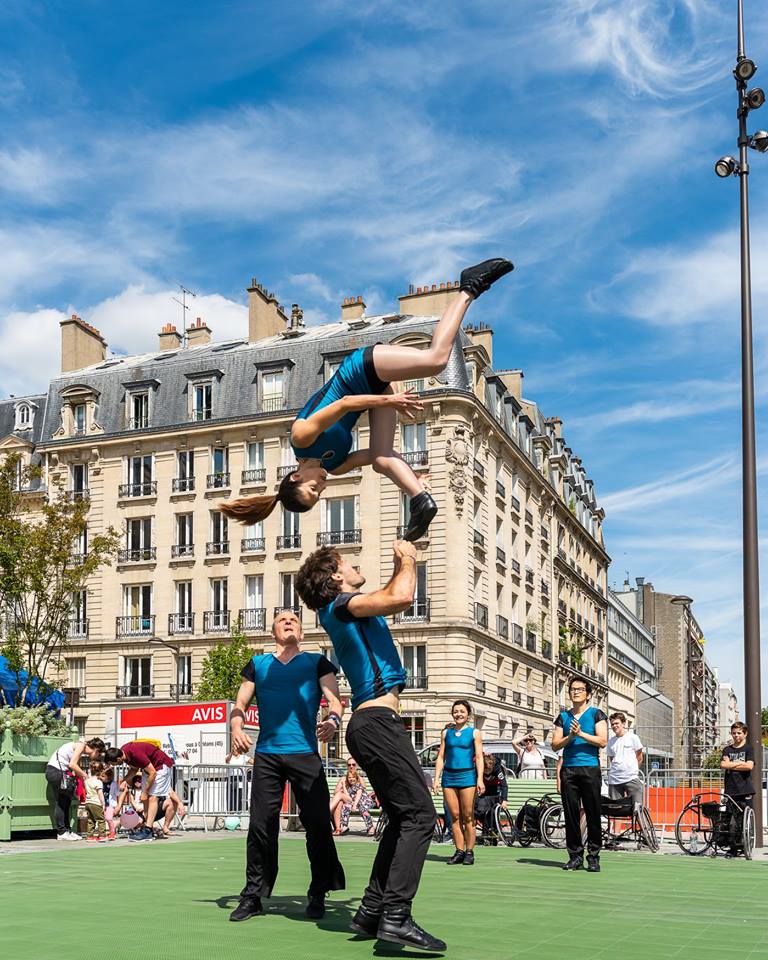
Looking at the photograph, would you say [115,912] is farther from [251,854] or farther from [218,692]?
[218,692]

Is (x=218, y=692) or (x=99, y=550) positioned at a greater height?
(x=99, y=550)

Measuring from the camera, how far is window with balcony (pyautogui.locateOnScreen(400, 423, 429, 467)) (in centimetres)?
4562

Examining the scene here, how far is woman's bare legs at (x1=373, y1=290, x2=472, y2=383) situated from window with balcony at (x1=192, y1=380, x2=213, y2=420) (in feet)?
142

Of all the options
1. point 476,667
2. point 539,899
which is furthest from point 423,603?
point 539,899

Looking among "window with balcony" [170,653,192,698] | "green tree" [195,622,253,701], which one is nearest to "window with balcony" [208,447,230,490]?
"green tree" [195,622,253,701]

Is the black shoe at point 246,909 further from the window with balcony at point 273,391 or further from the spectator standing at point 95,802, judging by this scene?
the window with balcony at point 273,391

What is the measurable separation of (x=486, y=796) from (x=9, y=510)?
18638 millimetres

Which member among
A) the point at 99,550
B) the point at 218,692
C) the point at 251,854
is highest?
the point at 99,550

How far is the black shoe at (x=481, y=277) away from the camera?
25.4 feet

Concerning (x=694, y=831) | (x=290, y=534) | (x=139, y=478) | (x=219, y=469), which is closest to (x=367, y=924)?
(x=694, y=831)

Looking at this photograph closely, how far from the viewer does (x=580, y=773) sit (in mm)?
13078

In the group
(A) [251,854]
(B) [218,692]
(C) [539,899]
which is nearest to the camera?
(A) [251,854]

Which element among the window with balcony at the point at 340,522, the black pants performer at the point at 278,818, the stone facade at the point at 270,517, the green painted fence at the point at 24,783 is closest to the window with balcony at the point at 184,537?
the stone facade at the point at 270,517

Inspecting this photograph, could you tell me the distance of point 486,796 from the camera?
1791 centimetres
